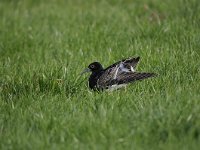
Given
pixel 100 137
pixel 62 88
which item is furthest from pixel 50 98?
pixel 100 137

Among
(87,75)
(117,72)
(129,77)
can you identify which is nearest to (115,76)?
(117,72)

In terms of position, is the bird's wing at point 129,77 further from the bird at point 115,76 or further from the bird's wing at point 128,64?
the bird's wing at point 128,64

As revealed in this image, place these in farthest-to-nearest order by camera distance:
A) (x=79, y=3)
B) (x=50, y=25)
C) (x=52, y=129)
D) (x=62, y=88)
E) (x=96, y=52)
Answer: (x=79, y=3) → (x=50, y=25) → (x=96, y=52) → (x=62, y=88) → (x=52, y=129)

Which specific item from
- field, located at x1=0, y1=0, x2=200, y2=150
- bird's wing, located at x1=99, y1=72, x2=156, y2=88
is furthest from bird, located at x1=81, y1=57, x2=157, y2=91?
field, located at x1=0, y1=0, x2=200, y2=150

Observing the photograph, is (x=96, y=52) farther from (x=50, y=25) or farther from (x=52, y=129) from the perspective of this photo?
(x=52, y=129)

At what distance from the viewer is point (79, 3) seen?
12953 millimetres

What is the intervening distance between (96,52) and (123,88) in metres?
2.02

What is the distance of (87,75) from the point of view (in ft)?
25.0

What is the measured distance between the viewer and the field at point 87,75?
16.9ft

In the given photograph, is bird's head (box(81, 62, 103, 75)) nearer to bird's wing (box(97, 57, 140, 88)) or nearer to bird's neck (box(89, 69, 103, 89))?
bird's neck (box(89, 69, 103, 89))

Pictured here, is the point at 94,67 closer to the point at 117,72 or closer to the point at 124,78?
the point at 117,72

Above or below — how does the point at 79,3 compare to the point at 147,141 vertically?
above

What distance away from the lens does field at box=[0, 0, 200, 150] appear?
5.14 metres

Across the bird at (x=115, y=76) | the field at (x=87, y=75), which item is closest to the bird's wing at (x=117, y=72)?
the bird at (x=115, y=76)
